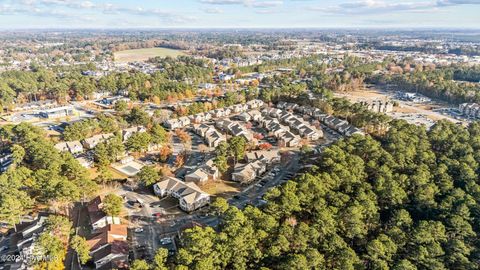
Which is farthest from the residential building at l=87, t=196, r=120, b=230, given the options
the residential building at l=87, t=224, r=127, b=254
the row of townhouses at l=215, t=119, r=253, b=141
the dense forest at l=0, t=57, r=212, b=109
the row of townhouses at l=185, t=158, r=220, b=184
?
the dense forest at l=0, t=57, r=212, b=109

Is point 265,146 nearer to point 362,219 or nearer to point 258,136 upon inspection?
point 258,136

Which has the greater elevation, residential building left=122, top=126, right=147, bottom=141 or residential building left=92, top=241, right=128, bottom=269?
residential building left=122, top=126, right=147, bottom=141

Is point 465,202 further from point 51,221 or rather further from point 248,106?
point 248,106

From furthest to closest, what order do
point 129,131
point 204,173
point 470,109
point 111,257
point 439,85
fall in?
point 439,85 < point 470,109 < point 129,131 < point 204,173 < point 111,257

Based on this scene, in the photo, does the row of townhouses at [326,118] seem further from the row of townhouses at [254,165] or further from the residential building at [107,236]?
the residential building at [107,236]

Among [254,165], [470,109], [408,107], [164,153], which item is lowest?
[254,165]

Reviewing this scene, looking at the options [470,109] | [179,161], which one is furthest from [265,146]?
[470,109]

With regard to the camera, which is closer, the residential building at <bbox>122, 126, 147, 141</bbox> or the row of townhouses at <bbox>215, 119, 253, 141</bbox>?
the residential building at <bbox>122, 126, 147, 141</bbox>

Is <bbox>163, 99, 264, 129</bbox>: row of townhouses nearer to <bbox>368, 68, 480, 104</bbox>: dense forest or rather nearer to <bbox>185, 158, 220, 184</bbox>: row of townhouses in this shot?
<bbox>185, 158, 220, 184</bbox>: row of townhouses

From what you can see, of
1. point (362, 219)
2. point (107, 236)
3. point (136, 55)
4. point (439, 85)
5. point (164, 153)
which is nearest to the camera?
point (107, 236)

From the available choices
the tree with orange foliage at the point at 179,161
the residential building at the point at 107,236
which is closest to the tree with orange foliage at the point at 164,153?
the tree with orange foliage at the point at 179,161
